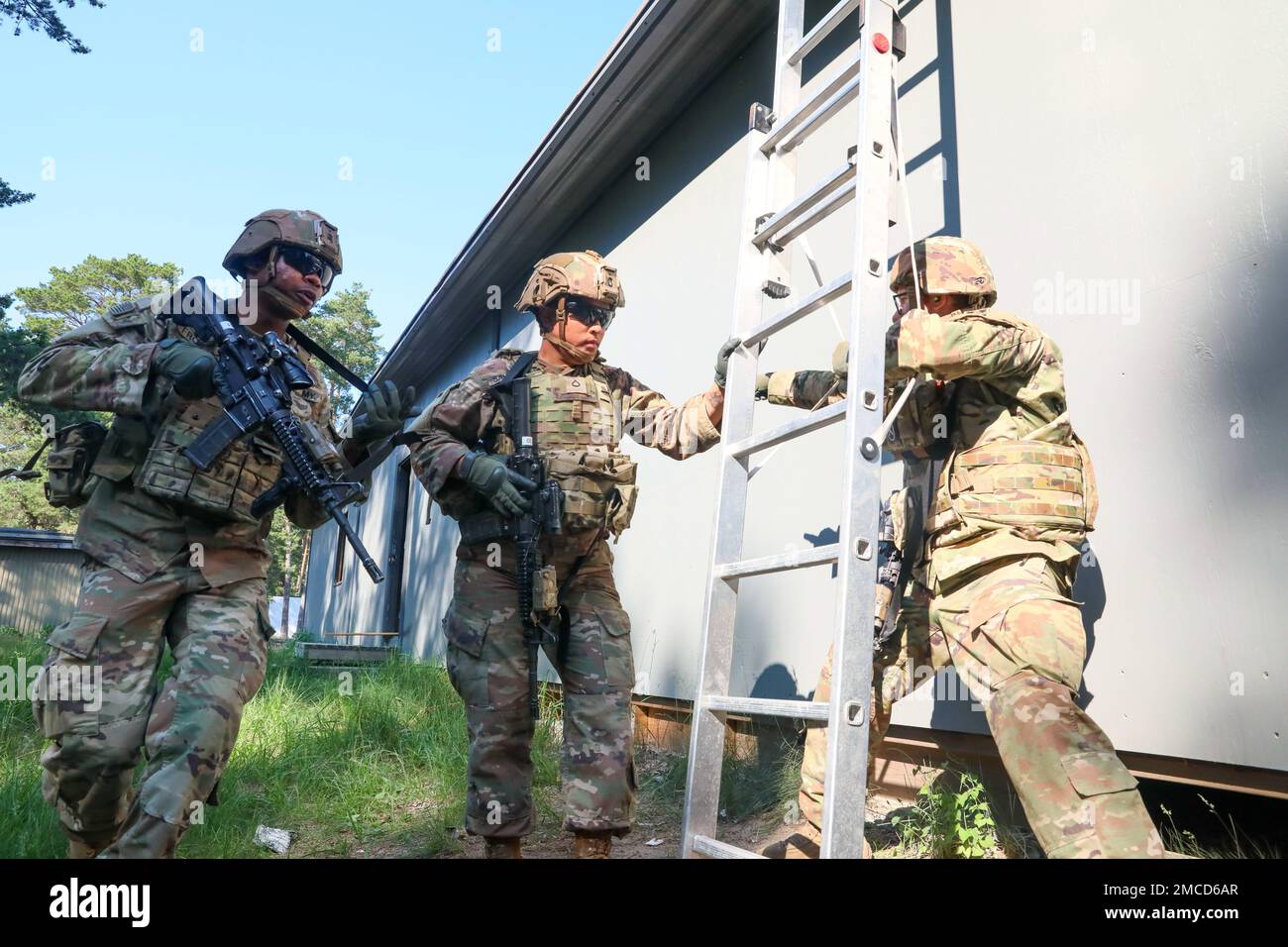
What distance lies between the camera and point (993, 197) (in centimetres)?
348

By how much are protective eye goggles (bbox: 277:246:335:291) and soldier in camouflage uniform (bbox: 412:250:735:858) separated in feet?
2.15

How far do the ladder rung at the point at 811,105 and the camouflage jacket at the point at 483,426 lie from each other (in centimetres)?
96

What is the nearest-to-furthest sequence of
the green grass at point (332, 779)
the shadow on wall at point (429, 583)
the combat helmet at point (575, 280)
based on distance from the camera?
the combat helmet at point (575, 280), the green grass at point (332, 779), the shadow on wall at point (429, 583)

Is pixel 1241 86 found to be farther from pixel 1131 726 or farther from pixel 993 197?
pixel 1131 726

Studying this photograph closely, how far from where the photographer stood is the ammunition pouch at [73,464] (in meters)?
2.98

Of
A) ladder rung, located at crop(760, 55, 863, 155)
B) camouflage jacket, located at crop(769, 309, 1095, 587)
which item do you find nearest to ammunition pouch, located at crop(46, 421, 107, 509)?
ladder rung, located at crop(760, 55, 863, 155)

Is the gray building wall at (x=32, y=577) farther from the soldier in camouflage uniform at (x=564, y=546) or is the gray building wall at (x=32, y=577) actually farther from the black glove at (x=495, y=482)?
the black glove at (x=495, y=482)

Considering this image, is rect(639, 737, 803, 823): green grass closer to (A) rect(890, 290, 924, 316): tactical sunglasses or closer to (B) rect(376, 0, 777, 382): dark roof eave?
(A) rect(890, 290, 924, 316): tactical sunglasses

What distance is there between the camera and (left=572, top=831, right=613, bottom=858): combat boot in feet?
10.1

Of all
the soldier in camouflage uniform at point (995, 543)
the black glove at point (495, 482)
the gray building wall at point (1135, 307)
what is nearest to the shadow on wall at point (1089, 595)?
the gray building wall at point (1135, 307)

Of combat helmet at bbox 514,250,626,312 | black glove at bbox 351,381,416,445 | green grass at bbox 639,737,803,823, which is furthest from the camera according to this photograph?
green grass at bbox 639,737,803,823

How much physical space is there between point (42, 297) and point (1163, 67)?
34539 mm

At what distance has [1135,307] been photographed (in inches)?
115
